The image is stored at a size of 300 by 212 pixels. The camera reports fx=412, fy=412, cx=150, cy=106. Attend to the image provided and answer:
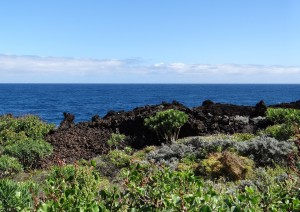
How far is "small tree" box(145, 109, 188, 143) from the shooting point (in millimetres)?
19250

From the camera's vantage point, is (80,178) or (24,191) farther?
(80,178)

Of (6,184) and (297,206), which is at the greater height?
(297,206)

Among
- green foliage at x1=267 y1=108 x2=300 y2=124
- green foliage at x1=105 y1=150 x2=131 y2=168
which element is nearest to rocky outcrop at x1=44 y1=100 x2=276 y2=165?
green foliage at x1=267 y1=108 x2=300 y2=124

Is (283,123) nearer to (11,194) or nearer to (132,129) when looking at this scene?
(132,129)

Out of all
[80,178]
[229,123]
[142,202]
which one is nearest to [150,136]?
[229,123]

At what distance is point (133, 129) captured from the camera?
22281 mm

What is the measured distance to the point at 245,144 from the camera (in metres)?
15.2

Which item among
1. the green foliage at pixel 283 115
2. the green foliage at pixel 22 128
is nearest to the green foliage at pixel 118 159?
the green foliage at pixel 22 128

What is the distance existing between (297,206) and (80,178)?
418 centimetres

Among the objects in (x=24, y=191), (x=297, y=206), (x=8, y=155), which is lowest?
(x=8, y=155)

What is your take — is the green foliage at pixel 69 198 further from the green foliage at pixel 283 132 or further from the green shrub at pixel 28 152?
the green foliage at pixel 283 132

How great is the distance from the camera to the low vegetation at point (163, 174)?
169 inches

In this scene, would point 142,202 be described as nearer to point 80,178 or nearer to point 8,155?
point 80,178

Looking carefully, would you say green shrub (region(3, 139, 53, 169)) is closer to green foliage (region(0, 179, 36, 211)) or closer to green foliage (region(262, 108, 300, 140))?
green foliage (region(0, 179, 36, 211))
